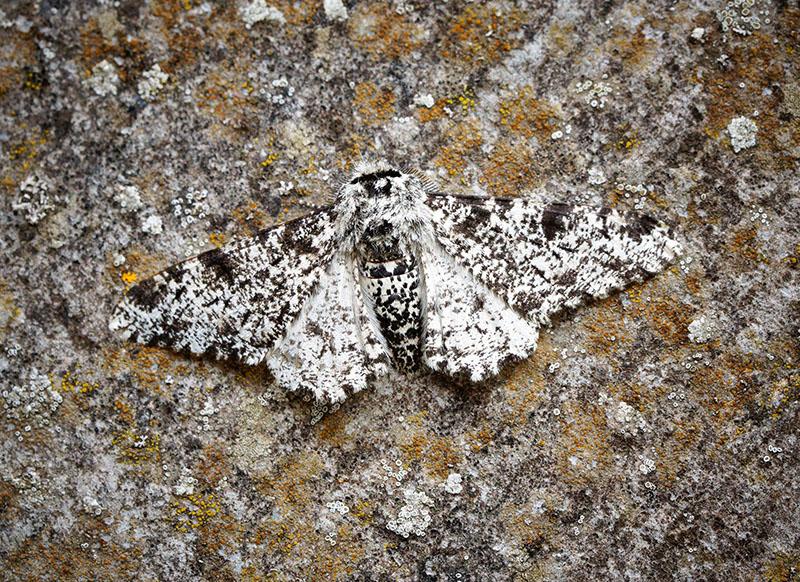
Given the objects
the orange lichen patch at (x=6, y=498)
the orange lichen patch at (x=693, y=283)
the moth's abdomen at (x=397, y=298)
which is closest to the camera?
the moth's abdomen at (x=397, y=298)

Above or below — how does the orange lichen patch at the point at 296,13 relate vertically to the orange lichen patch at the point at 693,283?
above

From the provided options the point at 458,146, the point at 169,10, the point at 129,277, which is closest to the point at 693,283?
the point at 458,146

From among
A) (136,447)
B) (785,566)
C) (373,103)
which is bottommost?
(785,566)

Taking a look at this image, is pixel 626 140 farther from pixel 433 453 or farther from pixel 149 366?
pixel 149 366

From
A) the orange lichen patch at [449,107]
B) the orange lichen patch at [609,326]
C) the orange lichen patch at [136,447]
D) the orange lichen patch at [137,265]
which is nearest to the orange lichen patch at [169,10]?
the orange lichen patch at [137,265]

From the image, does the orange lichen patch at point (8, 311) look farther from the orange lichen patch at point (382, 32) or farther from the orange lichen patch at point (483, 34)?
the orange lichen patch at point (483, 34)

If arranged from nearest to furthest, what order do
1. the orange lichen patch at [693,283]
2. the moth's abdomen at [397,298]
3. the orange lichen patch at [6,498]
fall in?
the moth's abdomen at [397,298], the orange lichen patch at [693,283], the orange lichen patch at [6,498]

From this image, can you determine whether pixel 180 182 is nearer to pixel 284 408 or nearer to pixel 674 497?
pixel 284 408
